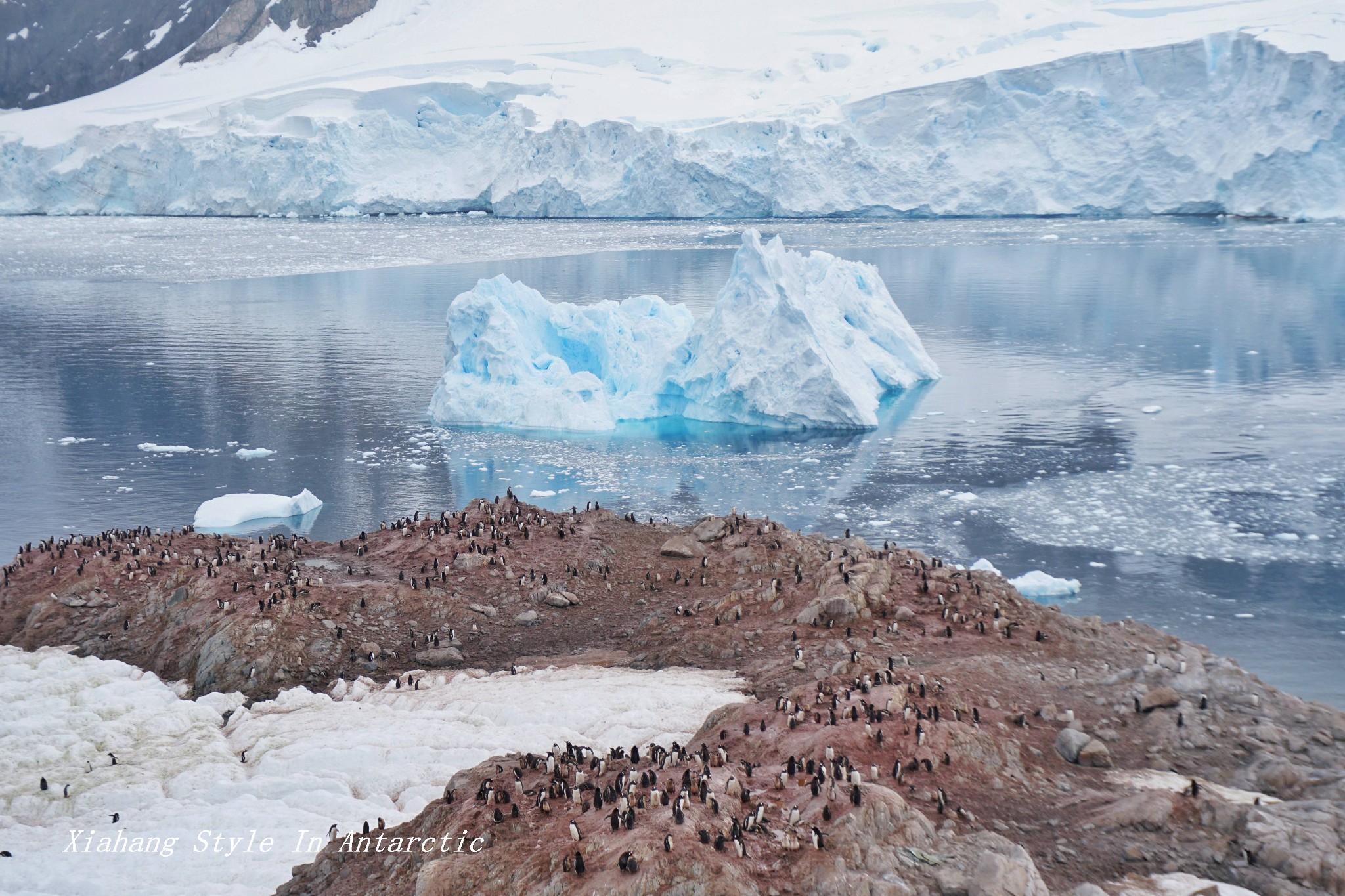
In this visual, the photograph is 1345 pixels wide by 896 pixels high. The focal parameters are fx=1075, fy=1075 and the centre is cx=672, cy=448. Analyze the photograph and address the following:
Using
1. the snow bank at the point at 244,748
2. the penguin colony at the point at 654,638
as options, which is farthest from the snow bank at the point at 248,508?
the snow bank at the point at 244,748

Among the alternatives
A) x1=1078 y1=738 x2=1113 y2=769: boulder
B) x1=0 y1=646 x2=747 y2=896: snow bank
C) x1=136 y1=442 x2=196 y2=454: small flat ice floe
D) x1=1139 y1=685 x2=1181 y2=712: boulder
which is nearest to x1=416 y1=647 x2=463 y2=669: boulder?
x1=0 y1=646 x2=747 y2=896: snow bank

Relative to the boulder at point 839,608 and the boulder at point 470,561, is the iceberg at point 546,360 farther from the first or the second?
the boulder at point 839,608

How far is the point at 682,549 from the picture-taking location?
11102mm

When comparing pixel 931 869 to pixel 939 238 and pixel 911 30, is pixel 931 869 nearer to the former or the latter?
pixel 939 238

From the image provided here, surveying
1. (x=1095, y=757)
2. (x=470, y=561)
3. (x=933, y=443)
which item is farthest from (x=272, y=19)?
(x=1095, y=757)

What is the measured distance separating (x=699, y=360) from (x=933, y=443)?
16.0 feet

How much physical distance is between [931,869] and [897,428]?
14.9m

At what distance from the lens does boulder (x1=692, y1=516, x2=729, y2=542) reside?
11375 millimetres

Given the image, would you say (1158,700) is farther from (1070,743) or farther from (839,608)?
(839,608)

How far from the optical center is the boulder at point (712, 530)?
37.3 ft

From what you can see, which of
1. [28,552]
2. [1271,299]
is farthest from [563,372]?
[1271,299]

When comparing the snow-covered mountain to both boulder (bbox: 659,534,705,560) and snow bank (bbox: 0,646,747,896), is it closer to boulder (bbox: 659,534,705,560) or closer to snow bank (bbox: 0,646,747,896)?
boulder (bbox: 659,534,705,560)

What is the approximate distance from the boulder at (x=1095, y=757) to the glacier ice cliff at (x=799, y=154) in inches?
1757

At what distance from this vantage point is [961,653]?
8016 mm
